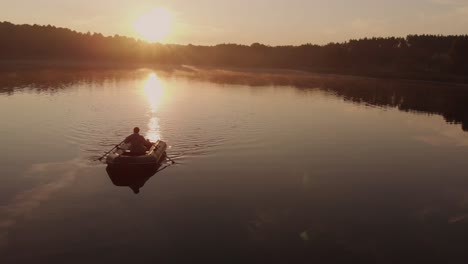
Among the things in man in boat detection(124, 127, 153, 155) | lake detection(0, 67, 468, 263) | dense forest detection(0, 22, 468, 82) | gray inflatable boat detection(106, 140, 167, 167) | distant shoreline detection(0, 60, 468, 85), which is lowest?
lake detection(0, 67, 468, 263)

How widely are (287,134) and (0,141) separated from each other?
21162mm

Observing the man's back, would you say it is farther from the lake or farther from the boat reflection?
the lake

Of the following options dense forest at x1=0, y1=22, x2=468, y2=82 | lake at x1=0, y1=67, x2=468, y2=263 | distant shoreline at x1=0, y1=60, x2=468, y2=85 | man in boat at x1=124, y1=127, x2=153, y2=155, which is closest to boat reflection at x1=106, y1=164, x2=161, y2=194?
lake at x1=0, y1=67, x2=468, y2=263

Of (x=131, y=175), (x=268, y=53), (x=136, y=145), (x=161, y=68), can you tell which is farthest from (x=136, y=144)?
(x=268, y=53)

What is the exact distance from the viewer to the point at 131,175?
2314cm

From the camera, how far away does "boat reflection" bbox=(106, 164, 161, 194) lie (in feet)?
71.4

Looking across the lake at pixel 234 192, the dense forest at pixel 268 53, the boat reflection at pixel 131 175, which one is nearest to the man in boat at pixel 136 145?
the boat reflection at pixel 131 175

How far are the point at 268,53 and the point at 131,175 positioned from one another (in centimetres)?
15110

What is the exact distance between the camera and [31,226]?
16.3 metres

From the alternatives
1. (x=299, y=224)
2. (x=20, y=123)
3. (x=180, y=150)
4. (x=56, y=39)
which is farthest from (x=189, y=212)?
(x=56, y=39)

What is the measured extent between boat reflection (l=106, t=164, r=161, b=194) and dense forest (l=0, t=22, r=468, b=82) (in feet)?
319

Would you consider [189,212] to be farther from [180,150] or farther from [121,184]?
[180,150]

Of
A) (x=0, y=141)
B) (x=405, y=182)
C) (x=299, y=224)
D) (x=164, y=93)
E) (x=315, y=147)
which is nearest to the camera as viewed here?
(x=299, y=224)

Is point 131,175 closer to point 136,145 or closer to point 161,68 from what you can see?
point 136,145
